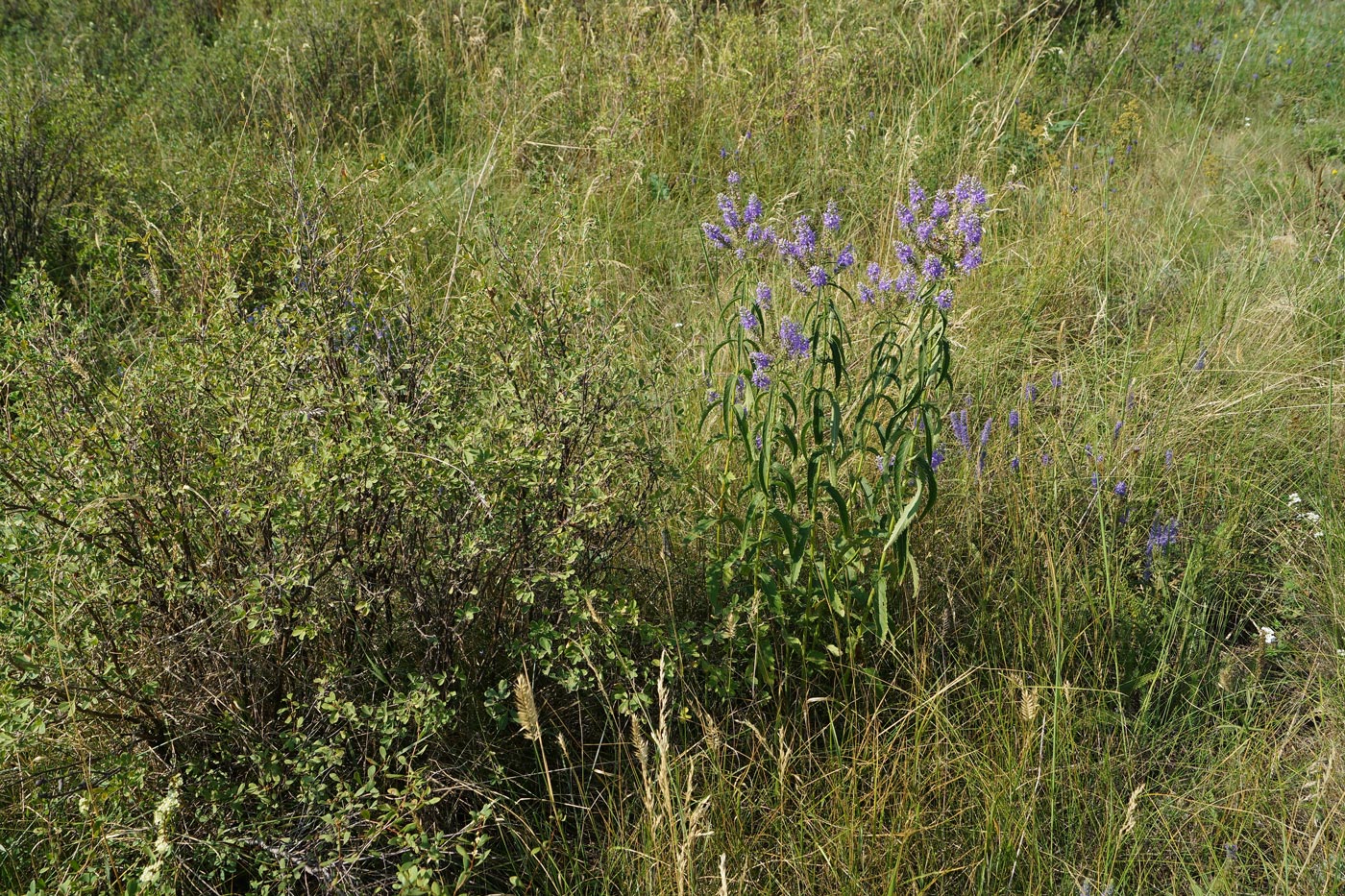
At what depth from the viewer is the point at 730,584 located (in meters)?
2.25

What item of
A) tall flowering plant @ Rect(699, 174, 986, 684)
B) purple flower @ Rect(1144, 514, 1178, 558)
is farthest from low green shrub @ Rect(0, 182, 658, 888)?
purple flower @ Rect(1144, 514, 1178, 558)

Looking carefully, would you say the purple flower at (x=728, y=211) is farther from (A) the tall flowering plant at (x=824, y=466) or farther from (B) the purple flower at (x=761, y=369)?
(B) the purple flower at (x=761, y=369)

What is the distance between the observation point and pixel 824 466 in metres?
2.28

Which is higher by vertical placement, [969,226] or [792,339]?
[969,226]

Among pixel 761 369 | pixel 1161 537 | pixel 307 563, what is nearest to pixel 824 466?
pixel 761 369

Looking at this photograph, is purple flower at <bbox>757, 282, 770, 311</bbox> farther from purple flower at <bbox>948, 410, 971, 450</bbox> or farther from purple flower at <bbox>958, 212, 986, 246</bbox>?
purple flower at <bbox>948, 410, 971, 450</bbox>

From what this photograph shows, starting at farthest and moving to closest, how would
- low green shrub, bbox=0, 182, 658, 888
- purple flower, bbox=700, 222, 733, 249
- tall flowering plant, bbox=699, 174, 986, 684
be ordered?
purple flower, bbox=700, 222, 733, 249
tall flowering plant, bbox=699, 174, 986, 684
low green shrub, bbox=0, 182, 658, 888

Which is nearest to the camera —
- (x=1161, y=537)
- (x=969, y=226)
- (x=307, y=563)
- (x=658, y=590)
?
(x=307, y=563)

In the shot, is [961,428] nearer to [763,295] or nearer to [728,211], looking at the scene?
[763,295]

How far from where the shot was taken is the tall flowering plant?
6.56 feet

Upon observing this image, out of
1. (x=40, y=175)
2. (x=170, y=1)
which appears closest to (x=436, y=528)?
(x=40, y=175)

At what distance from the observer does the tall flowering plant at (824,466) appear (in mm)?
1998

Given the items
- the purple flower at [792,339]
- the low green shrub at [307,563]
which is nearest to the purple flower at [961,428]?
the purple flower at [792,339]

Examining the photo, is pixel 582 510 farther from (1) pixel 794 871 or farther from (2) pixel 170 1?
(2) pixel 170 1
